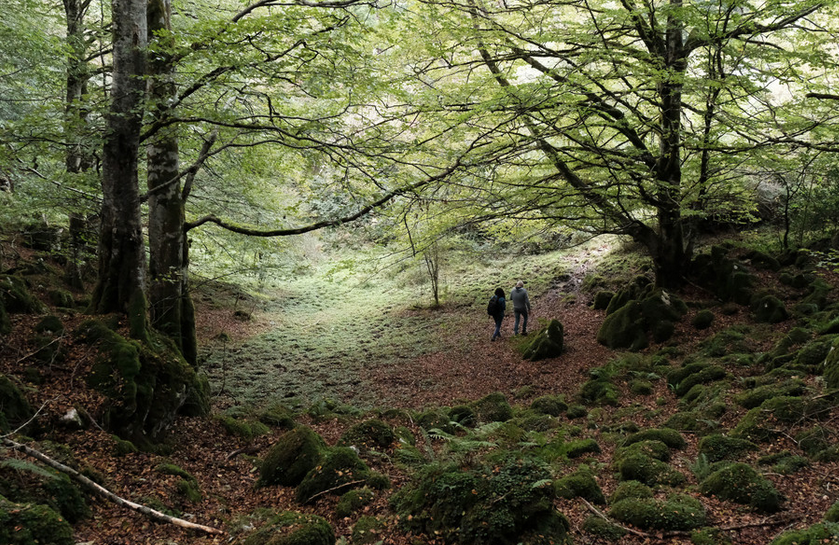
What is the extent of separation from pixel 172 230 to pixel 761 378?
391 inches

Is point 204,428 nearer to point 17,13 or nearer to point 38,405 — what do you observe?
point 38,405

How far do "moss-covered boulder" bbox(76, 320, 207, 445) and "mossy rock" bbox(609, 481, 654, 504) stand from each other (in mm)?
5216

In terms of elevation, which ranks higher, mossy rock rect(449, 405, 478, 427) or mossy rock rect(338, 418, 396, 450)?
mossy rock rect(338, 418, 396, 450)

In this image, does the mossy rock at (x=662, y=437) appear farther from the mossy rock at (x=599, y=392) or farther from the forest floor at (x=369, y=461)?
the mossy rock at (x=599, y=392)

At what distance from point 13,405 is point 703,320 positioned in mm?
12310

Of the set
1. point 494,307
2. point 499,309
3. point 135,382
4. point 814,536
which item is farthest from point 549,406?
point 135,382

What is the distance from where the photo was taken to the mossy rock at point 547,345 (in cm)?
1175

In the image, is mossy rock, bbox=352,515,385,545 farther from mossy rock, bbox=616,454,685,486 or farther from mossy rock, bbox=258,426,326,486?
mossy rock, bbox=616,454,685,486

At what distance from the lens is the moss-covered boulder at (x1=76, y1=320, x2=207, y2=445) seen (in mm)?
5164

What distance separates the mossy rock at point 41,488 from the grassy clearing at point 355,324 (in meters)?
6.34

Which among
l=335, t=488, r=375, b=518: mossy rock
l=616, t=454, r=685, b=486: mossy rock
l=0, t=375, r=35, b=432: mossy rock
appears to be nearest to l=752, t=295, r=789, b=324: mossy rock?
l=616, t=454, r=685, b=486: mossy rock

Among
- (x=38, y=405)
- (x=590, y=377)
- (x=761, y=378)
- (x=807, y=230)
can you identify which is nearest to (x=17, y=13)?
(x=38, y=405)

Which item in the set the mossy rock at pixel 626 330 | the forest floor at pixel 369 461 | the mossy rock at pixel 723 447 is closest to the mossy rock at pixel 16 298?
the forest floor at pixel 369 461

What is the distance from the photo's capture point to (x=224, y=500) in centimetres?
477
